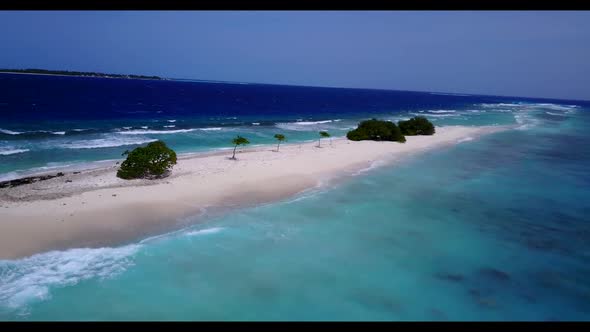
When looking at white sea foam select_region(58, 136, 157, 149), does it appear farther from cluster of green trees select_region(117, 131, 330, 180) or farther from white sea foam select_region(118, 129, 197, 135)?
cluster of green trees select_region(117, 131, 330, 180)

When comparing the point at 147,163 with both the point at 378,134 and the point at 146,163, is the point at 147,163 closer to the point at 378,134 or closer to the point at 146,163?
the point at 146,163

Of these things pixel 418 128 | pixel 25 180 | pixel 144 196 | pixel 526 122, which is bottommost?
pixel 144 196

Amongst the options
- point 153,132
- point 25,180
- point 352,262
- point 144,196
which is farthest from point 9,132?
point 352,262

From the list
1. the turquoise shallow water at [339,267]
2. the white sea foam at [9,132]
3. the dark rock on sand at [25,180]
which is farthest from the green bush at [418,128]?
the white sea foam at [9,132]

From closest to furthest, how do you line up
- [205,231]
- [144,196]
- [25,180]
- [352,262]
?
[352,262]
[205,231]
[144,196]
[25,180]

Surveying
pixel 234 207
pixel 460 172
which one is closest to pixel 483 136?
pixel 460 172

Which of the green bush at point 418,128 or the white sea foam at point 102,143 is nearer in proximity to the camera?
the white sea foam at point 102,143

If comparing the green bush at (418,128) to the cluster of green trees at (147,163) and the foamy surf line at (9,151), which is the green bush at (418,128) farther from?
the foamy surf line at (9,151)

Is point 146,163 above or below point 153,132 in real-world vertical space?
below
